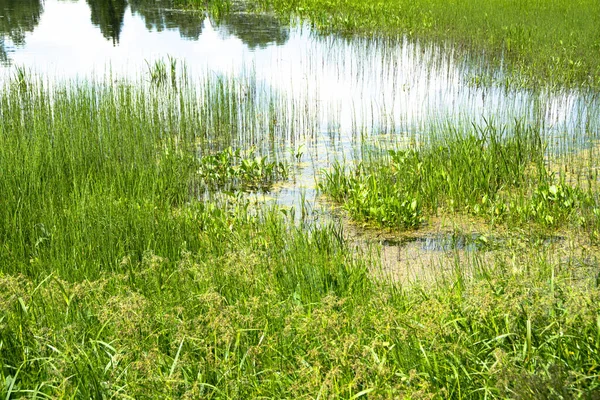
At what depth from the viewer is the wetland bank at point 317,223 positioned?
290 cm

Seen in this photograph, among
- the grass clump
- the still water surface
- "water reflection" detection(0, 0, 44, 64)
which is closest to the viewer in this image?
the grass clump

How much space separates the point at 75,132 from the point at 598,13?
1079 cm

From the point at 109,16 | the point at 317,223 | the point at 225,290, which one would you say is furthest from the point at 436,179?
the point at 109,16

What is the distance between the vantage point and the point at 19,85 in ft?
31.4

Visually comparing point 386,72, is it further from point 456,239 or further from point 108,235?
point 108,235

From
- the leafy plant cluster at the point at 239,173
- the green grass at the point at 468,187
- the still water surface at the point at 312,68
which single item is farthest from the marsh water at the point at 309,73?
the green grass at the point at 468,187

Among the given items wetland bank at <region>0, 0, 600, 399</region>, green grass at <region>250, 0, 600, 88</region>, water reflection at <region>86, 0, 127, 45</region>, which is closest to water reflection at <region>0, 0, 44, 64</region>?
wetland bank at <region>0, 0, 600, 399</region>


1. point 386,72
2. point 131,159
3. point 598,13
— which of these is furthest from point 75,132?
point 598,13

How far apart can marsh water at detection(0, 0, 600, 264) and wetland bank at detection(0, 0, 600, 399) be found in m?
0.07

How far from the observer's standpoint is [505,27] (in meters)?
13.1

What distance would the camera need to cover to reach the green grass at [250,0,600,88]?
1085cm

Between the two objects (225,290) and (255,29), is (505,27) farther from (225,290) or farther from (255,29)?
(225,290)

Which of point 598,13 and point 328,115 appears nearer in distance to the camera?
point 328,115

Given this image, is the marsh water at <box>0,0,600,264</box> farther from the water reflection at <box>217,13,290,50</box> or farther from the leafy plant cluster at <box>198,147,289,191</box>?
the leafy plant cluster at <box>198,147,289,191</box>
